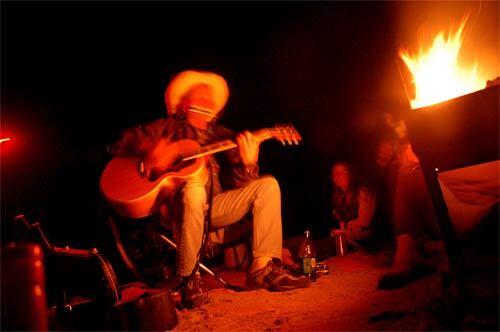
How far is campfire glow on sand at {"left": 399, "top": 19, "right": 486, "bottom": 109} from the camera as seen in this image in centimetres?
236

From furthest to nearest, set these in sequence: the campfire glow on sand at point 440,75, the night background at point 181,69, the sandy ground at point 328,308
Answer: the night background at point 181,69 < the campfire glow on sand at point 440,75 < the sandy ground at point 328,308

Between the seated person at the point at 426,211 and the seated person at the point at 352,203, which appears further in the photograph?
the seated person at the point at 352,203

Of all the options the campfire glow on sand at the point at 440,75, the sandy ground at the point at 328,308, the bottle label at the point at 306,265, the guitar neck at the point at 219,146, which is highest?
the campfire glow on sand at the point at 440,75

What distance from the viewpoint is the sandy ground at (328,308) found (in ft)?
5.26

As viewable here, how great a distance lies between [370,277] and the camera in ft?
8.55

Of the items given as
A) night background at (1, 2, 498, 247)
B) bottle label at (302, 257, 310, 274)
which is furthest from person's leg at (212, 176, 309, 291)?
night background at (1, 2, 498, 247)

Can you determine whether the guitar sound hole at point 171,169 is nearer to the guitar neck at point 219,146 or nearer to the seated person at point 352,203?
the guitar neck at point 219,146

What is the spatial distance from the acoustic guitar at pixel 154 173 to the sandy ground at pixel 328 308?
3.31 ft

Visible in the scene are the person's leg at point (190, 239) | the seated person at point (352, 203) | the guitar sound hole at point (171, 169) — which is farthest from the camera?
the seated person at point (352, 203)

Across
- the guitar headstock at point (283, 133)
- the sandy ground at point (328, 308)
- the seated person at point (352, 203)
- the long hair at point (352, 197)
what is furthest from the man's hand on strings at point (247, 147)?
the long hair at point (352, 197)

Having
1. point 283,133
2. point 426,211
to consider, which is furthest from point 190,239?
point 426,211

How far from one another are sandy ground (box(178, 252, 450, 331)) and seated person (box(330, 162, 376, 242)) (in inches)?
52.1

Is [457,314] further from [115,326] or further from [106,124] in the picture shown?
[106,124]

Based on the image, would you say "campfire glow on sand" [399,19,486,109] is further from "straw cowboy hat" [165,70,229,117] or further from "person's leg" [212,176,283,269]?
"straw cowboy hat" [165,70,229,117]
